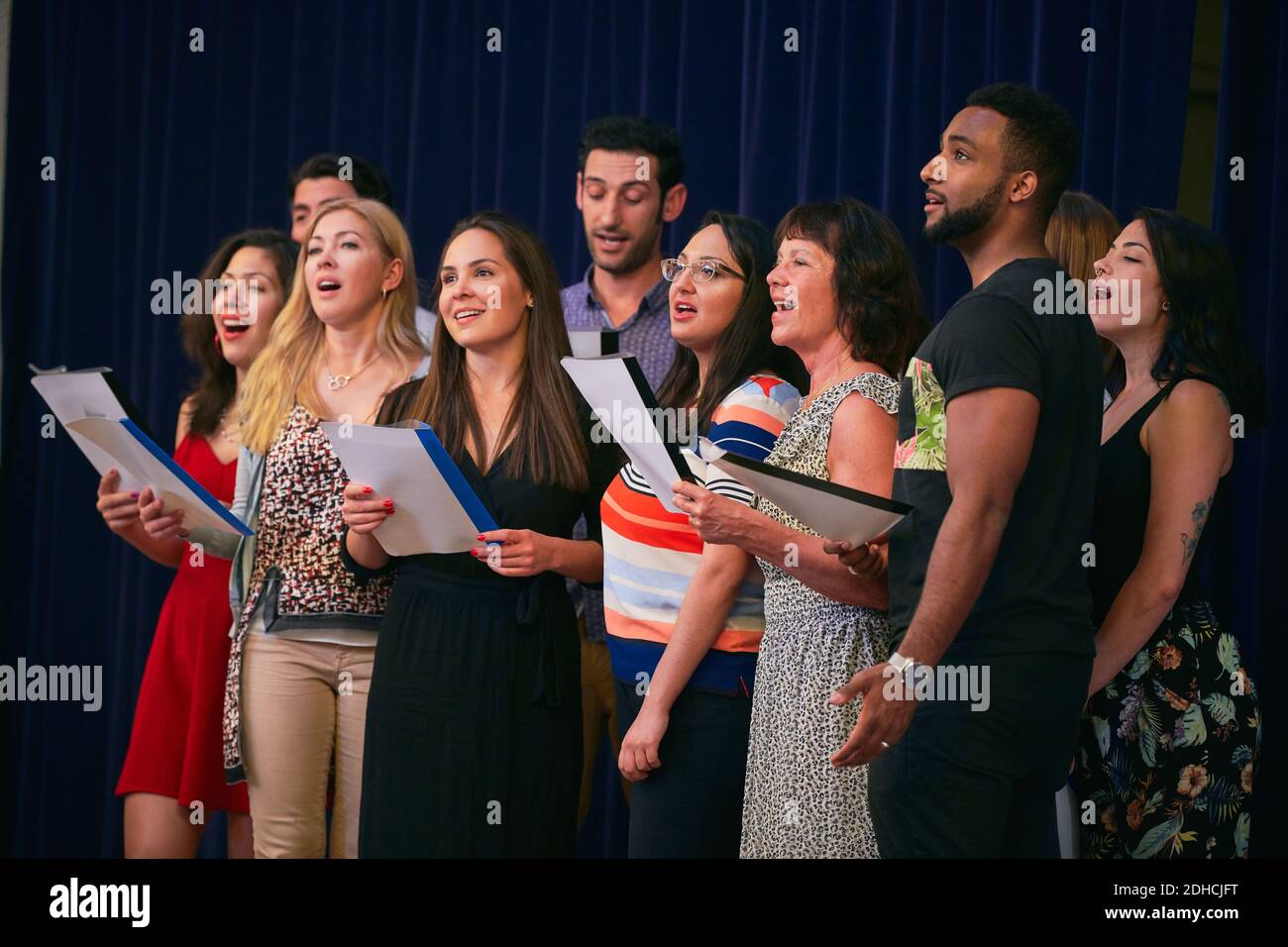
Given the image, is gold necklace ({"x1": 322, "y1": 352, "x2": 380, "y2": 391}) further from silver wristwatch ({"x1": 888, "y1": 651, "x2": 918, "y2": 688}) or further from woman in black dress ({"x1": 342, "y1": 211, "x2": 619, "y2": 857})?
silver wristwatch ({"x1": 888, "y1": 651, "x2": 918, "y2": 688})

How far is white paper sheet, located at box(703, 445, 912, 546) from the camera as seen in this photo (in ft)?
6.00

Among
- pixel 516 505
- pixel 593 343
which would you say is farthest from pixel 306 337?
pixel 516 505

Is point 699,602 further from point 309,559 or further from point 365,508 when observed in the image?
point 309,559

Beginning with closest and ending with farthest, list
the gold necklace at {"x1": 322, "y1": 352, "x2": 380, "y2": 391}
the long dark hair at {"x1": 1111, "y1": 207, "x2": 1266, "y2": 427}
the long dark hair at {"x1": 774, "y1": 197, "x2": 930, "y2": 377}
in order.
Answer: the long dark hair at {"x1": 774, "y1": 197, "x2": 930, "y2": 377}
the long dark hair at {"x1": 1111, "y1": 207, "x2": 1266, "y2": 427}
the gold necklace at {"x1": 322, "y1": 352, "x2": 380, "y2": 391}

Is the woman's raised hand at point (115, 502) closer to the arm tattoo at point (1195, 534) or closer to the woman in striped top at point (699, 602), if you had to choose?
the woman in striped top at point (699, 602)

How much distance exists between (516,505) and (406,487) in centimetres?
22

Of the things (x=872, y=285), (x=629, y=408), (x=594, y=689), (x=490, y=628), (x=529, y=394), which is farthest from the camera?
(x=594, y=689)

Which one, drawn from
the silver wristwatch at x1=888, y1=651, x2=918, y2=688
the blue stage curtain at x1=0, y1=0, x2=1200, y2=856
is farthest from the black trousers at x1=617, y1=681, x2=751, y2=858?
the blue stage curtain at x1=0, y1=0, x2=1200, y2=856

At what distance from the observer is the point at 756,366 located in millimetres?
2414

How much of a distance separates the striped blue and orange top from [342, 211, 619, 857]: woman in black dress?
0.40 ft

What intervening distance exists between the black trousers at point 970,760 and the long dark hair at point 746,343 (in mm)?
739

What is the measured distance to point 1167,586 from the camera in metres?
2.25

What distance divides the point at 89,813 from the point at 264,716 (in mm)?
1884
